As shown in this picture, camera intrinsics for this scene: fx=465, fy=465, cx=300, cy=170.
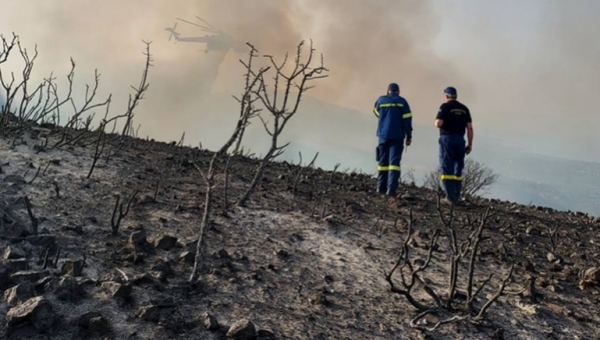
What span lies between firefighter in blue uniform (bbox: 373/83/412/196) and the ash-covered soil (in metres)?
0.95

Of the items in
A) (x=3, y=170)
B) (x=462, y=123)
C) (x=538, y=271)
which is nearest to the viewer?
(x=538, y=271)

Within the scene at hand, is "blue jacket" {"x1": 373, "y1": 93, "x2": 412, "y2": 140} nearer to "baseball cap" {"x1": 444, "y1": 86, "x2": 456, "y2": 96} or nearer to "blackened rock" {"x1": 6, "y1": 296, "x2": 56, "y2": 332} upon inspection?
"baseball cap" {"x1": 444, "y1": 86, "x2": 456, "y2": 96}

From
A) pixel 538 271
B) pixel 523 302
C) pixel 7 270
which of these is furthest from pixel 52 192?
pixel 538 271

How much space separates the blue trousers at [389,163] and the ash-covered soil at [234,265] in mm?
856

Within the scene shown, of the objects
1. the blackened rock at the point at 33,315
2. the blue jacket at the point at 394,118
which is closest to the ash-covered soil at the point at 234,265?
the blackened rock at the point at 33,315

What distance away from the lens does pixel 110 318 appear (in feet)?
8.50

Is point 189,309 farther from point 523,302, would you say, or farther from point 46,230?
point 523,302

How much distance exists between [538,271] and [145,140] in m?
7.39

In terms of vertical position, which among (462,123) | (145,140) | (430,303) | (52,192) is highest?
(462,123)

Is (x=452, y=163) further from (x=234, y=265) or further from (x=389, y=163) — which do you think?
(x=234, y=265)

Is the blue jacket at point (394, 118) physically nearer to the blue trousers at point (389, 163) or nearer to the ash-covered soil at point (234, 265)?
the blue trousers at point (389, 163)

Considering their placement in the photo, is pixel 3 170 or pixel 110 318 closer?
pixel 110 318

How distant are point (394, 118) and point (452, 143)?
91 cm

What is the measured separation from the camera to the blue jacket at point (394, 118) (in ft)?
22.7
